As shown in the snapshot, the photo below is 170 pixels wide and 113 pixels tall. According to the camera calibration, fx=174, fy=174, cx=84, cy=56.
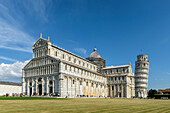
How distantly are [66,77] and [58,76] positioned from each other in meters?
3.65

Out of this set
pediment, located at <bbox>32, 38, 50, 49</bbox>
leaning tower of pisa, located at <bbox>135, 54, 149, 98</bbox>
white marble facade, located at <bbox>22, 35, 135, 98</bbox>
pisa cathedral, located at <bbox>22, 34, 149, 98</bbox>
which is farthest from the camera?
leaning tower of pisa, located at <bbox>135, 54, 149, 98</bbox>

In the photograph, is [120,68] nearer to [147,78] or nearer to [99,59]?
[99,59]

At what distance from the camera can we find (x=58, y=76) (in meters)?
67.8

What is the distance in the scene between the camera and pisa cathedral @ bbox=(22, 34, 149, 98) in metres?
69.2

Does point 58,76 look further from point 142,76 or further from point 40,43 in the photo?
point 142,76

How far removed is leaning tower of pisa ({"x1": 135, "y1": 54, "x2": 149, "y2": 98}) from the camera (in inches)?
4382

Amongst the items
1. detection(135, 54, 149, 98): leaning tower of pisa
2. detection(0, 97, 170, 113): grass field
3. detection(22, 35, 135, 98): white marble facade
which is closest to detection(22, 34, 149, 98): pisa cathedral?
detection(22, 35, 135, 98): white marble facade

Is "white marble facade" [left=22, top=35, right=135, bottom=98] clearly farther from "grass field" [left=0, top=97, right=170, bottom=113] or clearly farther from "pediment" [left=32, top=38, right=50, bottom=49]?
"grass field" [left=0, top=97, right=170, bottom=113]

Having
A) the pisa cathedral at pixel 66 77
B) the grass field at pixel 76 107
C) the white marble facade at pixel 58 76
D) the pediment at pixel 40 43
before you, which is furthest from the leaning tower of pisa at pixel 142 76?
the grass field at pixel 76 107

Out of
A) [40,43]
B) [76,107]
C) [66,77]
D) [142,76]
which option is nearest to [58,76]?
[66,77]

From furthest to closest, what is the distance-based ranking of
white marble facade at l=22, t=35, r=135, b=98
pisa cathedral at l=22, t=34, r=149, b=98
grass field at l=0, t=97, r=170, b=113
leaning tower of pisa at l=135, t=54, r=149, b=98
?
leaning tower of pisa at l=135, t=54, r=149, b=98, pisa cathedral at l=22, t=34, r=149, b=98, white marble facade at l=22, t=35, r=135, b=98, grass field at l=0, t=97, r=170, b=113

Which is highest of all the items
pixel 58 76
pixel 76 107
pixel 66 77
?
pixel 58 76

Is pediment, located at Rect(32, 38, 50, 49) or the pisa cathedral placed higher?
pediment, located at Rect(32, 38, 50, 49)

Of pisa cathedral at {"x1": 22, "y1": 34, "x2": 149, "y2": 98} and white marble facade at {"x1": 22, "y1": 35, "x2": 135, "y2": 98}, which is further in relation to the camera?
pisa cathedral at {"x1": 22, "y1": 34, "x2": 149, "y2": 98}
